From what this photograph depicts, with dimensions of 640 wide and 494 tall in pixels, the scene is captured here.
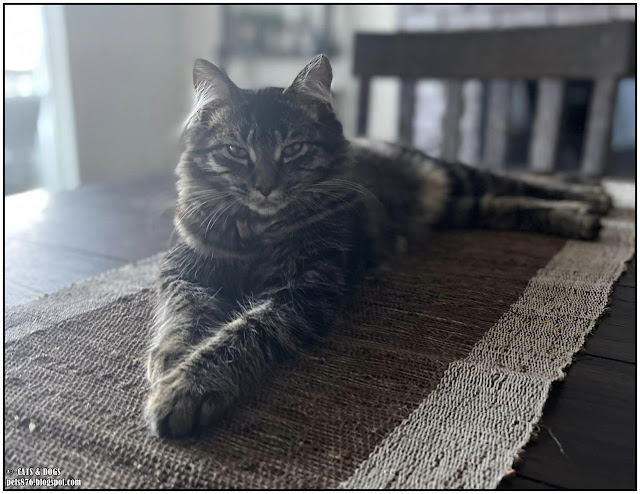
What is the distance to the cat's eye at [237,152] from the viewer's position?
48.7 inches

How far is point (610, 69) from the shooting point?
2.30 metres

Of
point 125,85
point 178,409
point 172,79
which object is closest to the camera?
point 178,409

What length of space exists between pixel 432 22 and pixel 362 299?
267 centimetres

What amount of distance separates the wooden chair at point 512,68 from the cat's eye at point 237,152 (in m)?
1.66

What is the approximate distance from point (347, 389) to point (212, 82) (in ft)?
2.31

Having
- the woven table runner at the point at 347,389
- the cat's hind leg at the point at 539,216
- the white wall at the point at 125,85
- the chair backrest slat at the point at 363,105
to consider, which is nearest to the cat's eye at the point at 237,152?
the woven table runner at the point at 347,389

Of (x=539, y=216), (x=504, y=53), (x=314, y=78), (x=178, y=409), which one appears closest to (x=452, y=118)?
(x=504, y=53)

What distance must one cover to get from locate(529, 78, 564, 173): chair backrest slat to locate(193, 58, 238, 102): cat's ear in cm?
178

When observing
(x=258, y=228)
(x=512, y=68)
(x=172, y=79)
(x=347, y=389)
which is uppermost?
(x=512, y=68)

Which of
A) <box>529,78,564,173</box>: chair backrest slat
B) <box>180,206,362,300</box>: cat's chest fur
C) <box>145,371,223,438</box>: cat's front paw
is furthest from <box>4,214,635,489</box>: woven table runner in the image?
<box>529,78,564,173</box>: chair backrest slat

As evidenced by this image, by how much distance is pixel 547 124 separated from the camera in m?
2.62

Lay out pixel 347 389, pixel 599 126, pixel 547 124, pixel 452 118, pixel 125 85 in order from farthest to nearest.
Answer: pixel 125 85 → pixel 452 118 → pixel 547 124 → pixel 599 126 → pixel 347 389

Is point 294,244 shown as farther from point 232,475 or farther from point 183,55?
point 183,55

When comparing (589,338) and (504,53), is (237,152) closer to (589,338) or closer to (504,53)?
(589,338)
